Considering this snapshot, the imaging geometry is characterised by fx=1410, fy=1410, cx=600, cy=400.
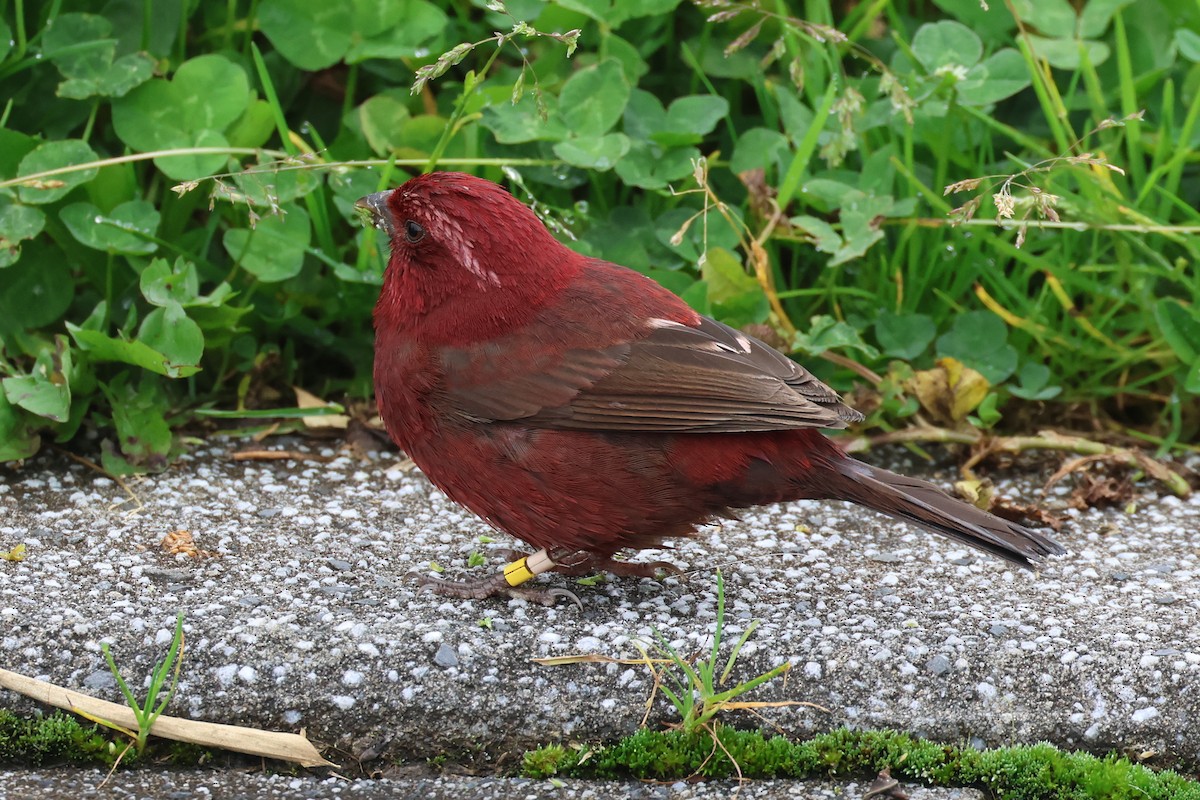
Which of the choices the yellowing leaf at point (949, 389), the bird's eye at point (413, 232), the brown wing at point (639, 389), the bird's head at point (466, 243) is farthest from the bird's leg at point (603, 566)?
the yellowing leaf at point (949, 389)

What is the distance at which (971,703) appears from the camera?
2.81 m

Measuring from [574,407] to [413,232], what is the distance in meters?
0.62

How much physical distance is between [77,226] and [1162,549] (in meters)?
3.18

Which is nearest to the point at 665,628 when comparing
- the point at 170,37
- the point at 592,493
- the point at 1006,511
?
the point at 592,493

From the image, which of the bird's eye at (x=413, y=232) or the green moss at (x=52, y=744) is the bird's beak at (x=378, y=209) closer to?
the bird's eye at (x=413, y=232)

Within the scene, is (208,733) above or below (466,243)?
below

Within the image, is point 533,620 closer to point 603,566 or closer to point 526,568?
point 526,568

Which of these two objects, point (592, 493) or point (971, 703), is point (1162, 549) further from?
point (592, 493)

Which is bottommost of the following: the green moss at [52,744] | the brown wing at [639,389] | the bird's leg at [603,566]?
the bird's leg at [603,566]

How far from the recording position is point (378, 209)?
11.9 ft

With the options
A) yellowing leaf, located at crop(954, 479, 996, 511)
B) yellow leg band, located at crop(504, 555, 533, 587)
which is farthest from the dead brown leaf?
yellowing leaf, located at crop(954, 479, 996, 511)

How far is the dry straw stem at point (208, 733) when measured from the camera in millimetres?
2664

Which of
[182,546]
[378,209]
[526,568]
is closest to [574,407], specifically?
[526,568]

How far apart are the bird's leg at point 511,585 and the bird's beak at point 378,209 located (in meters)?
0.90
